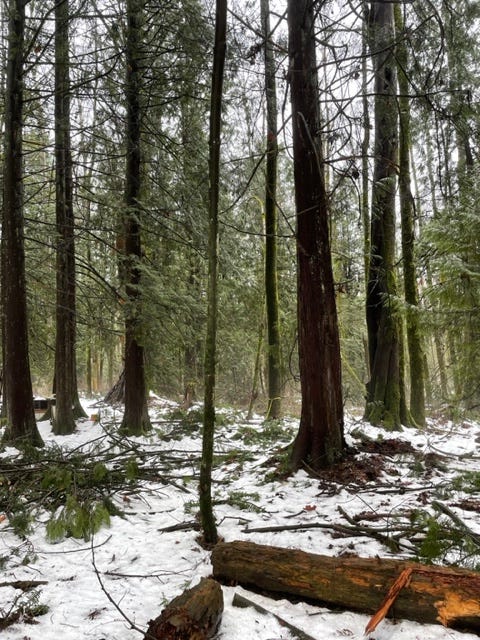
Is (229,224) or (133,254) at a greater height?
(229,224)

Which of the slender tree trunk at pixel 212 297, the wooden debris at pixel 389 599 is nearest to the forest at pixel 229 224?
the slender tree trunk at pixel 212 297

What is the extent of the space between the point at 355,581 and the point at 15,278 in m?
7.17

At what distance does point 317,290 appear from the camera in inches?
220

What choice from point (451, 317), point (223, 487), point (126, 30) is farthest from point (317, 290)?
point (126, 30)

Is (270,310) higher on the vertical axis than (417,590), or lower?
higher

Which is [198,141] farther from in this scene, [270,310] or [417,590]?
[417,590]

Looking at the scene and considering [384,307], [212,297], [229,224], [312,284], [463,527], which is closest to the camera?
[463,527]

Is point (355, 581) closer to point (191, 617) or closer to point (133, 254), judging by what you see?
point (191, 617)

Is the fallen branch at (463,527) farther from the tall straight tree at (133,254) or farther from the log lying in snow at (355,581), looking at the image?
the tall straight tree at (133,254)

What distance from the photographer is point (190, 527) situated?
404 cm

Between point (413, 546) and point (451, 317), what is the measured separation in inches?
150

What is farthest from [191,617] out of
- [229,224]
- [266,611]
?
[229,224]

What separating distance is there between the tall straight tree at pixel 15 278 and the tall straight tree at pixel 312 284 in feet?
15.9

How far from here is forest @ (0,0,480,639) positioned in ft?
15.7
